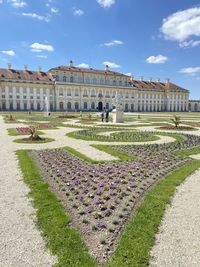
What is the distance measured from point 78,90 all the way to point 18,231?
3163 inches

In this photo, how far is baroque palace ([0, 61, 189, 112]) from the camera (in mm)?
74887

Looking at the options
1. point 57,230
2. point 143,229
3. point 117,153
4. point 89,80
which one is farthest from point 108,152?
point 89,80

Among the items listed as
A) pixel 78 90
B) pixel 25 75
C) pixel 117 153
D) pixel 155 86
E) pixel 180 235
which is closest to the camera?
pixel 180 235

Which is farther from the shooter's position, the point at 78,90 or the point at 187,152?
the point at 78,90

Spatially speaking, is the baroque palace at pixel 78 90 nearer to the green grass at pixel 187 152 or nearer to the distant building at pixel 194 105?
the distant building at pixel 194 105

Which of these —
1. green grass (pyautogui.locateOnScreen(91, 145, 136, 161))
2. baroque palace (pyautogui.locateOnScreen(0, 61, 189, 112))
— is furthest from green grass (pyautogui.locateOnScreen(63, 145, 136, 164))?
baroque palace (pyautogui.locateOnScreen(0, 61, 189, 112))

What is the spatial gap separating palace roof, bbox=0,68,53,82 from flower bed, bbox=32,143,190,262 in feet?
225

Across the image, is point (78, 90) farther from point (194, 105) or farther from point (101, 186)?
point (101, 186)

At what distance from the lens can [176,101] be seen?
333 ft

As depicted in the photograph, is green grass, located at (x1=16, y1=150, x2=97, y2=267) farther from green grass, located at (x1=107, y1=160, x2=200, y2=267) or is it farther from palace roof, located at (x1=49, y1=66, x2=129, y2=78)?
palace roof, located at (x1=49, y1=66, x2=129, y2=78)

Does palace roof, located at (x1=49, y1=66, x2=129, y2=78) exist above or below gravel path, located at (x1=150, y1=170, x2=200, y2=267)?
above

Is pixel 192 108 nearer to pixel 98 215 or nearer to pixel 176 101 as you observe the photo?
pixel 176 101

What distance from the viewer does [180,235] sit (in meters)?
4.42

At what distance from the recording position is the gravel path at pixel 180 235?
3.78m
